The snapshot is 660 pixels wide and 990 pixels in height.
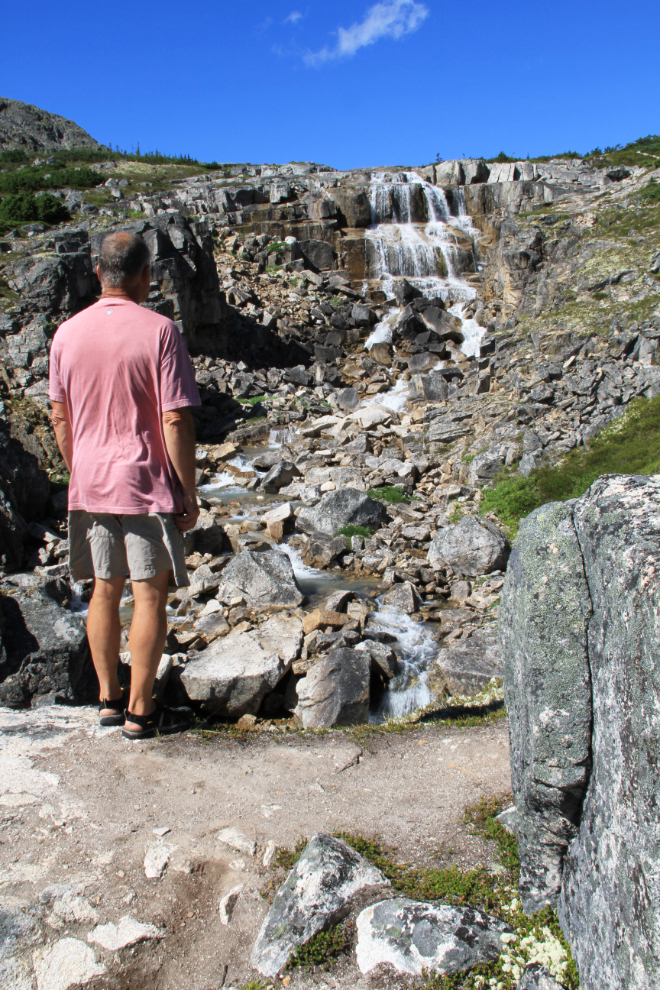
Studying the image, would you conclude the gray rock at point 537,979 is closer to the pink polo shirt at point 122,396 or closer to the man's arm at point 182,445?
the man's arm at point 182,445

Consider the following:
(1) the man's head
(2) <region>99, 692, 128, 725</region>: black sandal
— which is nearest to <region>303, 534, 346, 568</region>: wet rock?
(2) <region>99, 692, 128, 725</region>: black sandal

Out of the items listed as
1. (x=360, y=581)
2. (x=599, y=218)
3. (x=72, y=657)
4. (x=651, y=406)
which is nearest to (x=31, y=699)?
(x=72, y=657)

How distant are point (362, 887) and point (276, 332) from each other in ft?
83.5

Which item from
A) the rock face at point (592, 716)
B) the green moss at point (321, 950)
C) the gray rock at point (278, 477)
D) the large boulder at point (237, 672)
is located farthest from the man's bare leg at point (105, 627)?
the gray rock at point (278, 477)

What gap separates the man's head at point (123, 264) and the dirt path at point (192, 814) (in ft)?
8.73

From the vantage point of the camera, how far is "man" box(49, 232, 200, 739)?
3453mm

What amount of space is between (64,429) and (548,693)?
2.94m

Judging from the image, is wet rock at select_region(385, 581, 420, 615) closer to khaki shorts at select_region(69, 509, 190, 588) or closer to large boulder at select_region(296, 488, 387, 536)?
large boulder at select_region(296, 488, 387, 536)

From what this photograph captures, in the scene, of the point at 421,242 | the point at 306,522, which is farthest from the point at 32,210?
the point at 306,522

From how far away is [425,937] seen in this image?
2482 mm

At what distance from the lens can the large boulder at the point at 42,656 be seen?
529cm

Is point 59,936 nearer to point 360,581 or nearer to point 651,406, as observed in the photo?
point 360,581

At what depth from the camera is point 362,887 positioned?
2809mm

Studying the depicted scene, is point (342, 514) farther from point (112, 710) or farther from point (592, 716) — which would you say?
point (592, 716)
